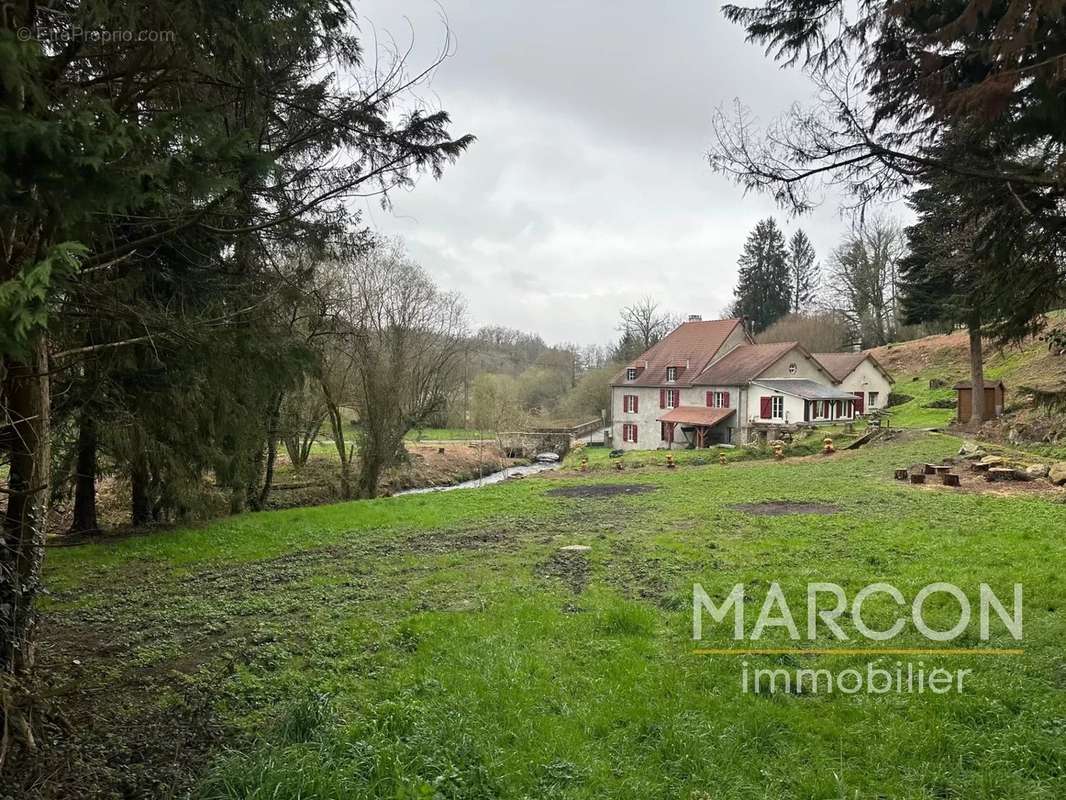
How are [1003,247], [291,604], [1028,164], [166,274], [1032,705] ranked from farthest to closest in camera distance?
1. [291,604]
2. [166,274]
3. [1003,247]
4. [1028,164]
5. [1032,705]

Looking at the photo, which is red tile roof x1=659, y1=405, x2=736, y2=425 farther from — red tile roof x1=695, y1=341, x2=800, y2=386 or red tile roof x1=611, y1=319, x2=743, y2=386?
red tile roof x1=611, y1=319, x2=743, y2=386

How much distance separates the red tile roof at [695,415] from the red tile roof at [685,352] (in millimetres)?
1617

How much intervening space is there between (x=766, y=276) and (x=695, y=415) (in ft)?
90.7

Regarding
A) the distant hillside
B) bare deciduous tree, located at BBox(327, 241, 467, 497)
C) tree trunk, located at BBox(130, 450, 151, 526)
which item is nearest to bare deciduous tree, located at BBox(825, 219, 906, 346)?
the distant hillside

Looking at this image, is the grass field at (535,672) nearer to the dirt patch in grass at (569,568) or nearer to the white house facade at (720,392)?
the dirt patch in grass at (569,568)

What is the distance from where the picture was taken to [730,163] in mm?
4469

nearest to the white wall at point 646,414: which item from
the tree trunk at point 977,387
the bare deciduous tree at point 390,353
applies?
the tree trunk at point 977,387

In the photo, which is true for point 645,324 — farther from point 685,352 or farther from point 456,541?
point 456,541

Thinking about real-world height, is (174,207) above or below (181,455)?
above

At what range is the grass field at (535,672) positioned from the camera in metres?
3.17

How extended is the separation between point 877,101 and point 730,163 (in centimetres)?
111

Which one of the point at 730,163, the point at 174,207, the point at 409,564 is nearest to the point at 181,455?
the point at 409,564

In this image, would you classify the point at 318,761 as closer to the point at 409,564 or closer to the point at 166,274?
the point at 166,274

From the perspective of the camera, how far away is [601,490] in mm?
16359
